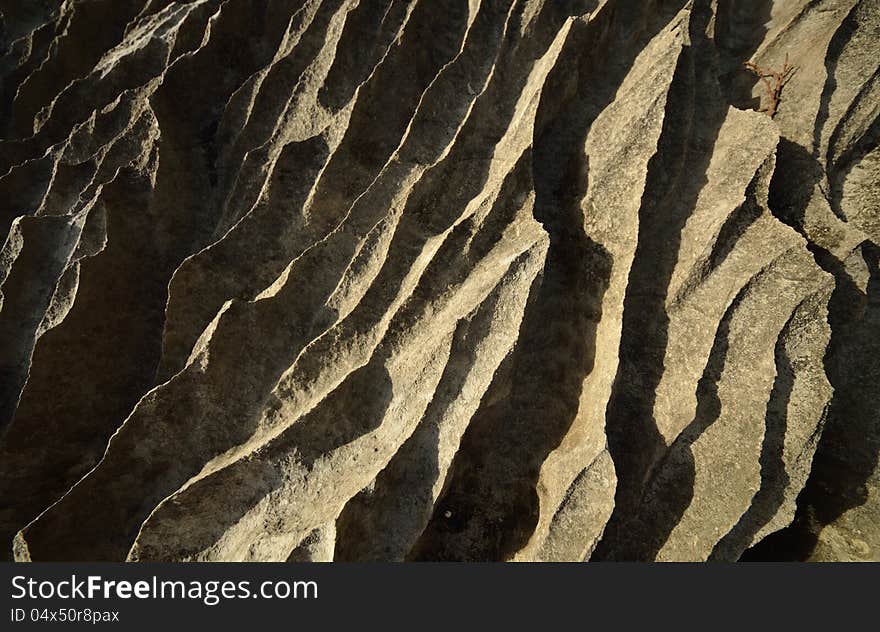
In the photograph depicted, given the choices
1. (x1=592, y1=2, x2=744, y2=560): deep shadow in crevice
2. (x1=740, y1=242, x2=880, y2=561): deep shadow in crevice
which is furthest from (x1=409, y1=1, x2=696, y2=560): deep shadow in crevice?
(x1=740, y1=242, x2=880, y2=561): deep shadow in crevice

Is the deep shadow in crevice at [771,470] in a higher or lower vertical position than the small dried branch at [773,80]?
lower

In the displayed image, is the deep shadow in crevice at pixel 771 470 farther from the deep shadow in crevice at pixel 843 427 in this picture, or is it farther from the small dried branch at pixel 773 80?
the small dried branch at pixel 773 80

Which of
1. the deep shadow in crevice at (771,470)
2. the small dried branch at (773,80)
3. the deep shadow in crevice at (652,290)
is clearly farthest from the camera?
the small dried branch at (773,80)

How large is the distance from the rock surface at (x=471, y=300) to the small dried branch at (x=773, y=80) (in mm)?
95

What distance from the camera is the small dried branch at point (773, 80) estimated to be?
9.51 metres

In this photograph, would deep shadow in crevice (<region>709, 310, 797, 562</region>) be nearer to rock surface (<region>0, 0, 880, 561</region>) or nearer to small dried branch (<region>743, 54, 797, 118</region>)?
rock surface (<region>0, 0, 880, 561</region>)

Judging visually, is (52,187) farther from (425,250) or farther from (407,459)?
(407,459)

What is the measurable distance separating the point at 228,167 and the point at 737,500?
37.6 ft

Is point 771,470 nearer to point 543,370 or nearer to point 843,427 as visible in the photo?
point 843,427

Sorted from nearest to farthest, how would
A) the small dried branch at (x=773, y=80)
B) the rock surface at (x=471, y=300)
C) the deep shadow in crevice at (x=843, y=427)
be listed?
the rock surface at (x=471, y=300) → the deep shadow in crevice at (x=843, y=427) → the small dried branch at (x=773, y=80)

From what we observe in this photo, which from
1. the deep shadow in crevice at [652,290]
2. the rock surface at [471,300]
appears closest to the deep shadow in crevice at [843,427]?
the rock surface at [471,300]

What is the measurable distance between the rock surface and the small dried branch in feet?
0.31

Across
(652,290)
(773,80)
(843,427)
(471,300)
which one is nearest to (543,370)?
(471,300)

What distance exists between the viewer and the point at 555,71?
8.90 metres
